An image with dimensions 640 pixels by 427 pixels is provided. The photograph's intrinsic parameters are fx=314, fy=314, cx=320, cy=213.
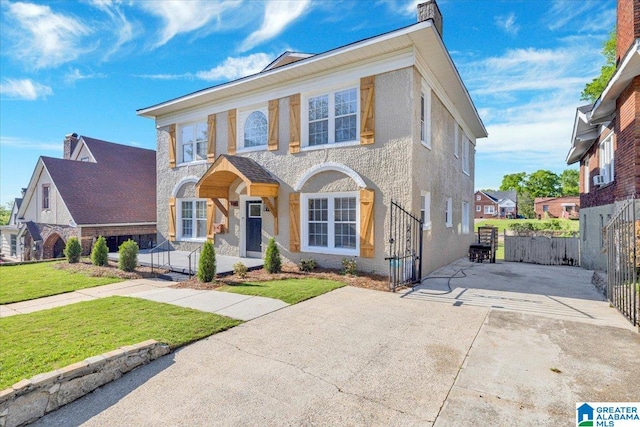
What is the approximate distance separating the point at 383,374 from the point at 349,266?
5.78 metres

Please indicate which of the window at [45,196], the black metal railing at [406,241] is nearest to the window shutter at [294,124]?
the black metal railing at [406,241]

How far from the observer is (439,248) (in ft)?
38.5

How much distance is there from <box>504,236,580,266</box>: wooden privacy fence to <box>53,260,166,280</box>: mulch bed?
50.3ft

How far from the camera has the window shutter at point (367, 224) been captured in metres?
9.50

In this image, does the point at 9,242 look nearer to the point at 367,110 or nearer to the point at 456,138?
the point at 367,110

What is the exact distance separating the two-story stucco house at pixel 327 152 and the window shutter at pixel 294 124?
39 mm

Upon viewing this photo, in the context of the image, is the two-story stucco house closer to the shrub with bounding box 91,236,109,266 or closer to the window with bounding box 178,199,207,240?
the window with bounding box 178,199,207,240

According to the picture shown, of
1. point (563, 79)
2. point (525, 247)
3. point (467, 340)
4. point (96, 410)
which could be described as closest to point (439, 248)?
point (525, 247)

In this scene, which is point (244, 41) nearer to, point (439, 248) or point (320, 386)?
point (439, 248)

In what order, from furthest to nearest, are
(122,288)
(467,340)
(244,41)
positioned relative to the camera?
(244,41) < (122,288) < (467,340)

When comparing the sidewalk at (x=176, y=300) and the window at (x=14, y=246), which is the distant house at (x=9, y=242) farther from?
the sidewalk at (x=176, y=300)

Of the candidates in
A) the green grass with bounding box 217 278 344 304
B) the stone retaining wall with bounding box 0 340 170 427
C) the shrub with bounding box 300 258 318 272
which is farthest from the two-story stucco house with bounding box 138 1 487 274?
the stone retaining wall with bounding box 0 340 170 427

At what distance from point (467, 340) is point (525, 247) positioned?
41.1 feet

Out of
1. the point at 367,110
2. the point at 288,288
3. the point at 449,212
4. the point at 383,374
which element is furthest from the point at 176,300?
the point at 449,212
